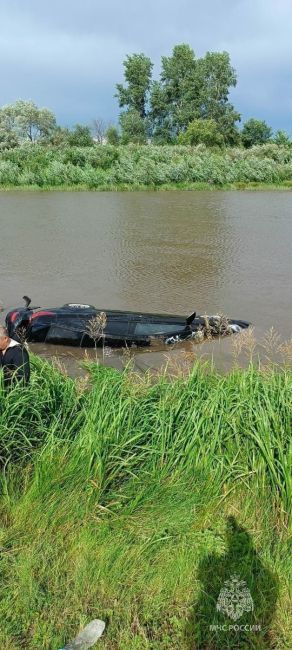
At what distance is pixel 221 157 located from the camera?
4438 centimetres

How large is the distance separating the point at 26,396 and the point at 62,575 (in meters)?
1.52

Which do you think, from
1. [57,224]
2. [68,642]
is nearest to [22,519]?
[68,642]

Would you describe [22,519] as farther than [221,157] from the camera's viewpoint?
No

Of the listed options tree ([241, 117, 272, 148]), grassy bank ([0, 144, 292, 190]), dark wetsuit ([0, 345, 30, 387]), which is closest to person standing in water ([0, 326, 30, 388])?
dark wetsuit ([0, 345, 30, 387])

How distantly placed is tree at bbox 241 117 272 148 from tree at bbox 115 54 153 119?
17099 mm

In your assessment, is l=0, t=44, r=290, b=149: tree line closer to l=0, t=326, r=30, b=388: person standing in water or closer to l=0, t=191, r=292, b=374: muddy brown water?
l=0, t=191, r=292, b=374: muddy brown water

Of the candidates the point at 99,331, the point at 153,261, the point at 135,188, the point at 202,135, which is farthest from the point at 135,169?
the point at 99,331

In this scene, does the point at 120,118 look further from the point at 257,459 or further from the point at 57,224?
the point at 257,459

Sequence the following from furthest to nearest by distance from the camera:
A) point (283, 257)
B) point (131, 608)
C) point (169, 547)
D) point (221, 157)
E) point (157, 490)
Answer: point (221, 157) < point (283, 257) < point (157, 490) < point (169, 547) < point (131, 608)

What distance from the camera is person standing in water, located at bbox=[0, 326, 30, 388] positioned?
4.66 meters

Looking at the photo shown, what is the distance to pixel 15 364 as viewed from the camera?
186 inches

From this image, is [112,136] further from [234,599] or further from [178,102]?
[234,599]

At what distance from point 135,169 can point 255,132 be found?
136 ft

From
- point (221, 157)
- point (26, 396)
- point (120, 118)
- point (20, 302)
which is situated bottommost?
point (20, 302)
